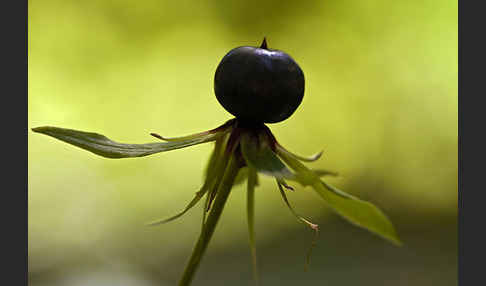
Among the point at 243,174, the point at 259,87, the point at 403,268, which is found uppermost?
the point at 259,87

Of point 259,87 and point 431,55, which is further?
point 431,55

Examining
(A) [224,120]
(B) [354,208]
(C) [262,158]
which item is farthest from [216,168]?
(A) [224,120]

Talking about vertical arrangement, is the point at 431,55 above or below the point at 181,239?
above

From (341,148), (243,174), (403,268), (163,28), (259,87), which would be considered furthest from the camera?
(341,148)

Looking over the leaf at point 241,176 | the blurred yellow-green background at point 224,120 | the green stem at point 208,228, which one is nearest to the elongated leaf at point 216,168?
the green stem at point 208,228

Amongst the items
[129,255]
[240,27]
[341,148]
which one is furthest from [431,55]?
[129,255]

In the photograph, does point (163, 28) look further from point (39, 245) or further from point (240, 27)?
point (39, 245)
